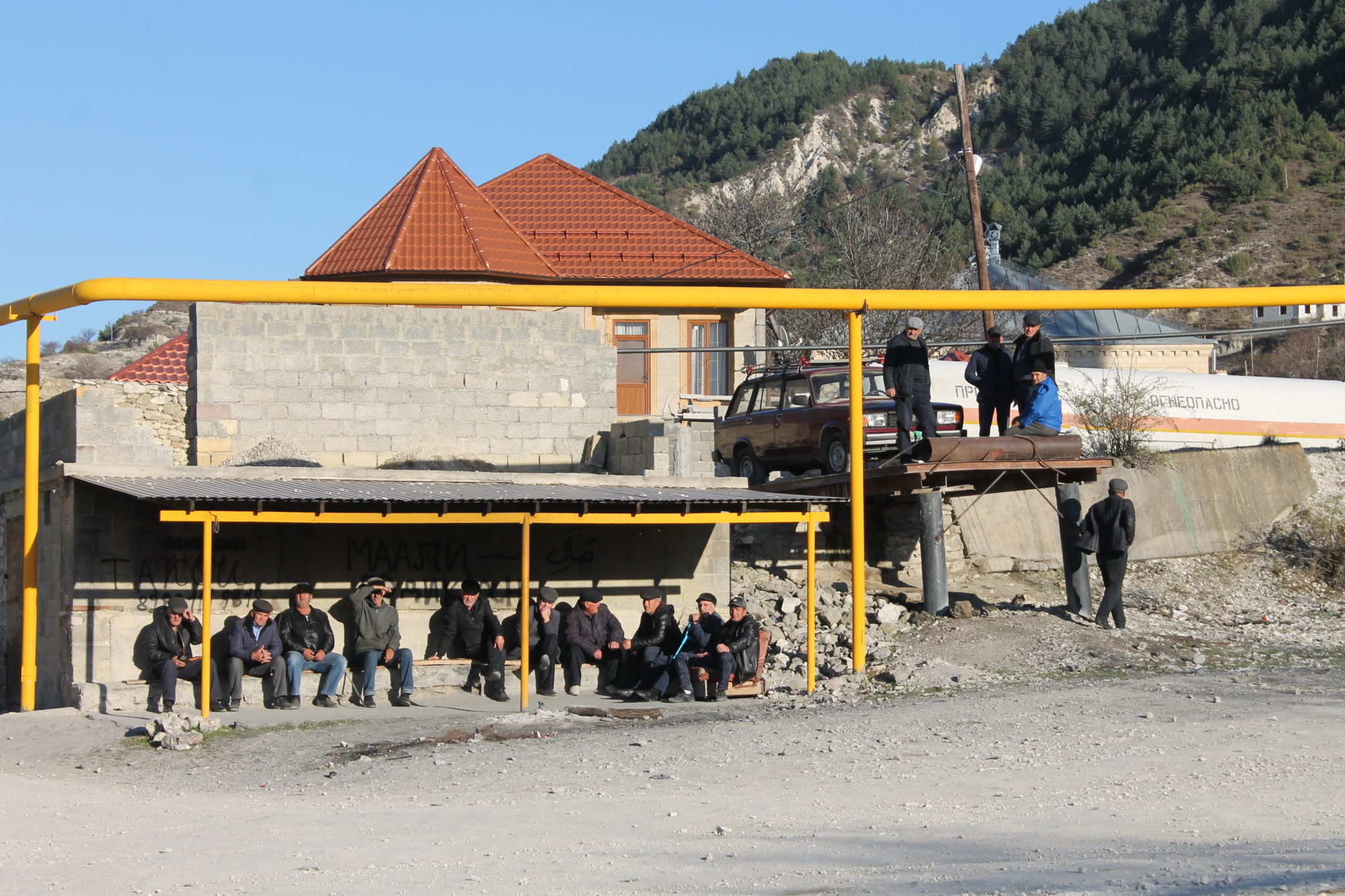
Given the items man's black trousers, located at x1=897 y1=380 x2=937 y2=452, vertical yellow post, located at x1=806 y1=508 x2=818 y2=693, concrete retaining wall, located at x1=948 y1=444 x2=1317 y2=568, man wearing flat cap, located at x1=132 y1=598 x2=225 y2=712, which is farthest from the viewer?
concrete retaining wall, located at x1=948 y1=444 x2=1317 y2=568

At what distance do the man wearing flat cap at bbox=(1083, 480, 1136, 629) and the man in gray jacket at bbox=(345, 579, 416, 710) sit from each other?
812 cm

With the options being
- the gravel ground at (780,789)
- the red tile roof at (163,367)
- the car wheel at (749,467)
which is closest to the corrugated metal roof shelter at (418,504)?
the gravel ground at (780,789)

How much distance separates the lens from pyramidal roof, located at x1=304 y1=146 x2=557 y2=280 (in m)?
29.0

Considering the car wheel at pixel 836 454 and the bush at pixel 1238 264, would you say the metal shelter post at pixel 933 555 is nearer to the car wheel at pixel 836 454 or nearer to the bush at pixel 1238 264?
the car wheel at pixel 836 454

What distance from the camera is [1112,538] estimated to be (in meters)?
18.0

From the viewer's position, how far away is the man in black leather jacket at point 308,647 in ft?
51.2

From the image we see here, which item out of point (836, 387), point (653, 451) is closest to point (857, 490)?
point (653, 451)

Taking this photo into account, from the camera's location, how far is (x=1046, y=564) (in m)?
23.6

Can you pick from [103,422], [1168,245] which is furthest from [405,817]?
[1168,245]

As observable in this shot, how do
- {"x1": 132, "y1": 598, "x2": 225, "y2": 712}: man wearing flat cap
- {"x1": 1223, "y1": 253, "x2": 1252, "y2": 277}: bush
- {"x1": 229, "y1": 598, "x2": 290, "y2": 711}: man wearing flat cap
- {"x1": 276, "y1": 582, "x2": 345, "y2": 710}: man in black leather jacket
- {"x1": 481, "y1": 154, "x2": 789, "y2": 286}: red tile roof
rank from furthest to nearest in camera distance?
1. {"x1": 1223, "y1": 253, "x2": 1252, "y2": 277}: bush
2. {"x1": 481, "y1": 154, "x2": 789, "y2": 286}: red tile roof
3. {"x1": 276, "y1": 582, "x2": 345, "y2": 710}: man in black leather jacket
4. {"x1": 229, "y1": 598, "x2": 290, "y2": 711}: man wearing flat cap
5. {"x1": 132, "y1": 598, "x2": 225, "y2": 712}: man wearing flat cap

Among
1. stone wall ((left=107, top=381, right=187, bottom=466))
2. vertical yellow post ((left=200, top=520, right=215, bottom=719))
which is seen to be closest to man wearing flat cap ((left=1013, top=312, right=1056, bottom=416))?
vertical yellow post ((left=200, top=520, right=215, bottom=719))

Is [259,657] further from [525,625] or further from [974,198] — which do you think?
[974,198]

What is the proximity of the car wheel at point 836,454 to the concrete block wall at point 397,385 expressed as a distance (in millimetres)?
3540

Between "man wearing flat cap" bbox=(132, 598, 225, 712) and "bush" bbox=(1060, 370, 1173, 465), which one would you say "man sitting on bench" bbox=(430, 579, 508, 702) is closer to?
"man wearing flat cap" bbox=(132, 598, 225, 712)
